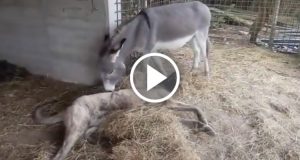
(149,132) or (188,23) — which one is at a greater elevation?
(188,23)

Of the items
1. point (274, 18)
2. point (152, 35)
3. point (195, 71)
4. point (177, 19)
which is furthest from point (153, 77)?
point (274, 18)

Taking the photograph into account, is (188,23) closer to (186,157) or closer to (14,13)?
(186,157)

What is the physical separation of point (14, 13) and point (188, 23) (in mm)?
2394

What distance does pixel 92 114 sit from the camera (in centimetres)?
295

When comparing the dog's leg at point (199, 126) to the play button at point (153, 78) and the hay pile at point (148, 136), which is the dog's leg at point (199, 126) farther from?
the play button at point (153, 78)

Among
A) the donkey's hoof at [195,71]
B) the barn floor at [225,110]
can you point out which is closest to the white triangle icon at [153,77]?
the barn floor at [225,110]

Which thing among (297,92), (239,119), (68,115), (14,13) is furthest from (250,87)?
(14,13)

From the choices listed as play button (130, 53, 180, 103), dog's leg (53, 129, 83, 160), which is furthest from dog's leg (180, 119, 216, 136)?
dog's leg (53, 129, 83, 160)

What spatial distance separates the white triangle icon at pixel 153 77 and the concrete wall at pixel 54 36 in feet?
2.24

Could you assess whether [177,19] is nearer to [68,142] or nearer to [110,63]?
[110,63]

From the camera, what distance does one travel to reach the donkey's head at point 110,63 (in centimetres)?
335

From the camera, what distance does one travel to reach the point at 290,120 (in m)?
3.38

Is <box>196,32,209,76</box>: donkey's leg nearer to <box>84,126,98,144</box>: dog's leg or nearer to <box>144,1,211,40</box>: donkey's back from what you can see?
<box>144,1,211,40</box>: donkey's back

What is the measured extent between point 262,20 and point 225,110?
333 cm
